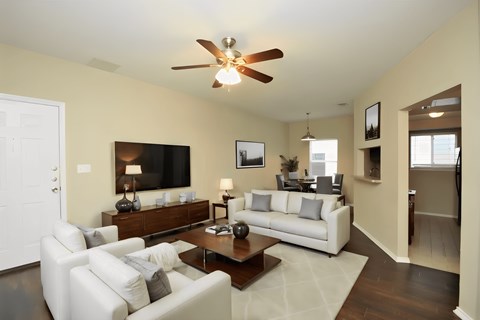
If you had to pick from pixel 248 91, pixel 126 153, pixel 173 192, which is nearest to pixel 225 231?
pixel 173 192

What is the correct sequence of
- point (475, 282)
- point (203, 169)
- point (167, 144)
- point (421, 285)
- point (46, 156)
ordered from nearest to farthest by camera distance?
point (475, 282)
point (421, 285)
point (46, 156)
point (167, 144)
point (203, 169)

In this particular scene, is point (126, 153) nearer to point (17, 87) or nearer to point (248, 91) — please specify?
point (17, 87)

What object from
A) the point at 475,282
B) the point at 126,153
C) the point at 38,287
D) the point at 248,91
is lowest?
the point at 38,287

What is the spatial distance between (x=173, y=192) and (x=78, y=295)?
332cm

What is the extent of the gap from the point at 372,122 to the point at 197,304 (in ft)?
14.1

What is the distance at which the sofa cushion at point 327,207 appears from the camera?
150 inches

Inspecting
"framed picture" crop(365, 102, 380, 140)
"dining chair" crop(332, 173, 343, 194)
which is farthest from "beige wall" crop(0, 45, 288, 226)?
"dining chair" crop(332, 173, 343, 194)

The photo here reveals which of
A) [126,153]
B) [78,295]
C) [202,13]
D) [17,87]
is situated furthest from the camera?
[126,153]

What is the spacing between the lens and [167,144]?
4.76 m

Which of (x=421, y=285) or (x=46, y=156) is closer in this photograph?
(x=421, y=285)

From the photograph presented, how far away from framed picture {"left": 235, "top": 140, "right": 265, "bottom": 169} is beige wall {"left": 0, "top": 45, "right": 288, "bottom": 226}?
2.56ft

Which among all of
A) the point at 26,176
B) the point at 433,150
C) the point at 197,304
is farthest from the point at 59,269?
the point at 433,150

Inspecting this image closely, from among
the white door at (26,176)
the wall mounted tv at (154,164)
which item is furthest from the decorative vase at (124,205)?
the white door at (26,176)

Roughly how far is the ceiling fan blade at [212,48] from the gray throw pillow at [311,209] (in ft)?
8.99
